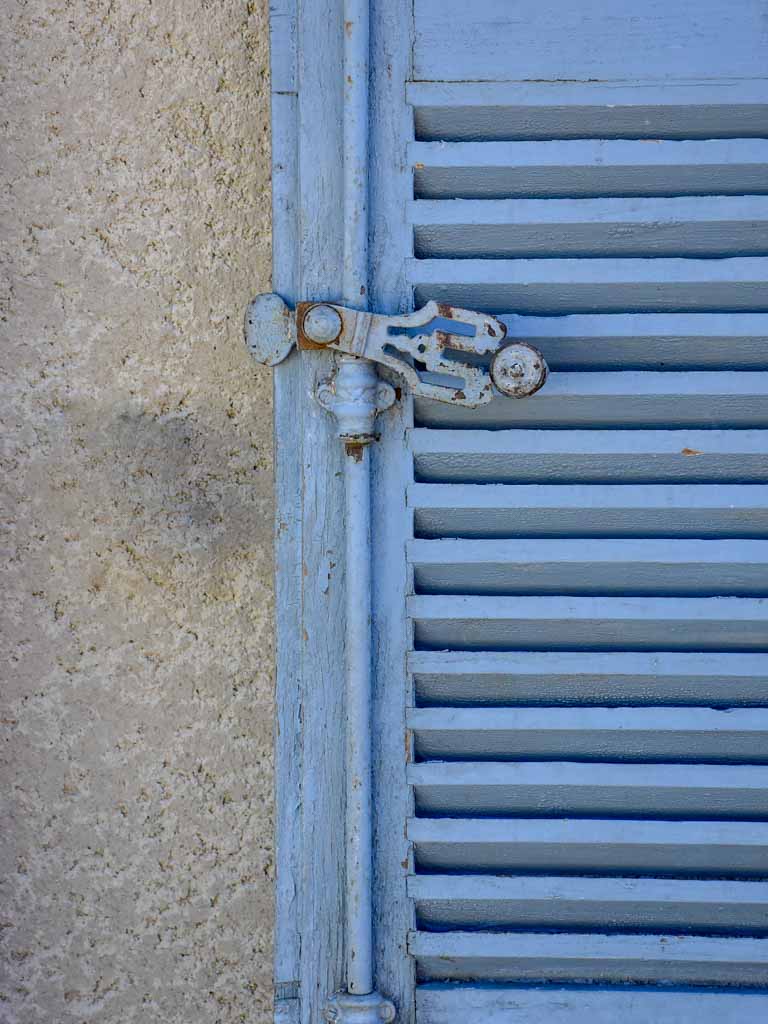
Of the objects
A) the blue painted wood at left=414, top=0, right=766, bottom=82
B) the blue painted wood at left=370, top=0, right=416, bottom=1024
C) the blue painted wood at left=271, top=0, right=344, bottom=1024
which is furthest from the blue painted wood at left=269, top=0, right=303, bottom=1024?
the blue painted wood at left=414, top=0, right=766, bottom=82

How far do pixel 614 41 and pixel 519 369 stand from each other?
1.47 feet

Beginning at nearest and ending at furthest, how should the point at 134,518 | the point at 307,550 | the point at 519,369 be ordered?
the point at 519,369
the point at 307,550
the point at 134,518

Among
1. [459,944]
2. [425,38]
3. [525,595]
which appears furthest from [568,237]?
[459,944]

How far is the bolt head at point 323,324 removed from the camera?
44.0 inches

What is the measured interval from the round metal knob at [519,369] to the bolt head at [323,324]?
201 mm

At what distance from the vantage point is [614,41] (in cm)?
114

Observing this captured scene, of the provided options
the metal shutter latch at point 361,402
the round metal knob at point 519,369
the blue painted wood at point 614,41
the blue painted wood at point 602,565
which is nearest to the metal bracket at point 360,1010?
the metal shutter latch at point 361,402

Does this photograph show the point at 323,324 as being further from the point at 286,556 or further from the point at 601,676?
the point at 601,676

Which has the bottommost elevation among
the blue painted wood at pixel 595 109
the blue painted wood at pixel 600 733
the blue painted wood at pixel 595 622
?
the blue painted wood at pixel 600 733

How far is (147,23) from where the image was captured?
1264 mm

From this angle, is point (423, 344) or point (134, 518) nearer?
point (423, 344)

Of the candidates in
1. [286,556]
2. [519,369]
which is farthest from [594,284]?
[286,556]

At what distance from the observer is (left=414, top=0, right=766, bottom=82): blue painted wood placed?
1139 mm

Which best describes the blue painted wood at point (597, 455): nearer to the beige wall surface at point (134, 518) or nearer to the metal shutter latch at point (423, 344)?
the metal shutter latch at point (423, 344)
